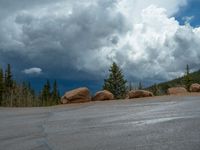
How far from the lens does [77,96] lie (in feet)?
76.8

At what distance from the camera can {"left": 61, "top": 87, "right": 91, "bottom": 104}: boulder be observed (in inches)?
918

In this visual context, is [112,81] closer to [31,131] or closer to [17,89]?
[17,89]

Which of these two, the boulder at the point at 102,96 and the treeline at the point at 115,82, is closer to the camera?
the boulder at the point at 102,96

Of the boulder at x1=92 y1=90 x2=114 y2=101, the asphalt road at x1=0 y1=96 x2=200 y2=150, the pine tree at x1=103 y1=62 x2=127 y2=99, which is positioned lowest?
the asphalt road at x1=0 y1=96 x2=200 y2=150

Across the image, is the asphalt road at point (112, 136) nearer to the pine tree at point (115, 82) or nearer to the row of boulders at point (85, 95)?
the row of boulders at point (85, 95)

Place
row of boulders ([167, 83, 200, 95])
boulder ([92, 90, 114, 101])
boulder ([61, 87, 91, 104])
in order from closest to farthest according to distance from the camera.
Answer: boulder ([61, 87, 91, 104]) < boulder ([92, 90, 114, 101]) < row of boulders ([167, 83, 200, 95])

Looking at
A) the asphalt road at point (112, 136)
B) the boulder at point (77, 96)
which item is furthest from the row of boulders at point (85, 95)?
the asphalt road at point (112, 136)

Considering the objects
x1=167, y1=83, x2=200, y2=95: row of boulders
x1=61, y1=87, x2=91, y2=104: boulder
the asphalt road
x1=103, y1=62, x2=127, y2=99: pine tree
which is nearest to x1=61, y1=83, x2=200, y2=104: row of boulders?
x1=61, y1=87, x2=91, y2=104: boulder

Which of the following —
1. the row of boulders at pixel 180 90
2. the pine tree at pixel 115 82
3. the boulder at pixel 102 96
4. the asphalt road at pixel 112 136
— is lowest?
the asphalt road at pixel 112 136

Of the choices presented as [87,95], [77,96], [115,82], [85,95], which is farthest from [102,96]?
[115,82]

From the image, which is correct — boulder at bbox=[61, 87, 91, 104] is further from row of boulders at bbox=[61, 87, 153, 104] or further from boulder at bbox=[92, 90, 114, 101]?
boulder at bbox=[92, 90, 114, 101]

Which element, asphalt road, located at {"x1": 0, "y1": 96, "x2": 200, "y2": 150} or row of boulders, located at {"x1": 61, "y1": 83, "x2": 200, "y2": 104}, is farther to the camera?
row of boulders, located at {"x1": 61, "y1": 83, "x2": 200, "y2": 104}

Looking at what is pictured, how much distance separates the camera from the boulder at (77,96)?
918 inches

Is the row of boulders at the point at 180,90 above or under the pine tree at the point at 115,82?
under
